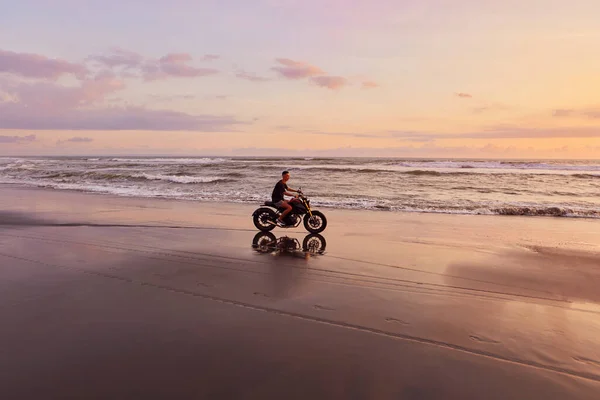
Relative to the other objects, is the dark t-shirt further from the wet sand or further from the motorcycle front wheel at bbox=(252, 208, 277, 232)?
the wet sand

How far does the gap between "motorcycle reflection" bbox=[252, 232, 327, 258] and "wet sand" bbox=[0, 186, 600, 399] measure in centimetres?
29

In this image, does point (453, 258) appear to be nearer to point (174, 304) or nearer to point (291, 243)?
point (291, 243)

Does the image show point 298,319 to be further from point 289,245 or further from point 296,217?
point 296,217

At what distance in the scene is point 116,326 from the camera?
4.47 m

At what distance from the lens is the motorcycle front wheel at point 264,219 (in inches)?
434

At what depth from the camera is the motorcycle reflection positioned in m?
8.59

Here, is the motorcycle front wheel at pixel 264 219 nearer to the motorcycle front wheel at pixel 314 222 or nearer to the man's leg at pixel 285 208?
the man's leg at pixel 285 208

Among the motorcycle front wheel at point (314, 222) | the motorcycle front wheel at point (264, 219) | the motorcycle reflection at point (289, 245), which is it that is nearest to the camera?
the motorcycle reflection at point (289, 245)

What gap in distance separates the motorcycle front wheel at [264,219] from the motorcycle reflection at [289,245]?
0.31 metres

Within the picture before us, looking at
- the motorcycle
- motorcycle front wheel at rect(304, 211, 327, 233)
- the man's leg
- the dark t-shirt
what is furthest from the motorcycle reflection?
the dark t-shirt

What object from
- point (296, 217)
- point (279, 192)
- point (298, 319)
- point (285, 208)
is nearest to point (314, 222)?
point (296, 217)

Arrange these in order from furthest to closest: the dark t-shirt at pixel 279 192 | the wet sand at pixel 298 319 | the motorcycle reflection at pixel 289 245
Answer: the dark t-shirt at pixel 279 192 → the motorcycle reflection at pixel 289 245 → the wet sand at pixel 298 319

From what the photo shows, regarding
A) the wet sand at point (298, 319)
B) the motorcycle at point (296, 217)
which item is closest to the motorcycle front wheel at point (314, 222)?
the motorcycle at point (296, 217)

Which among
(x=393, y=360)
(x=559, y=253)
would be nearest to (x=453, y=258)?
(x=559, y=253)
